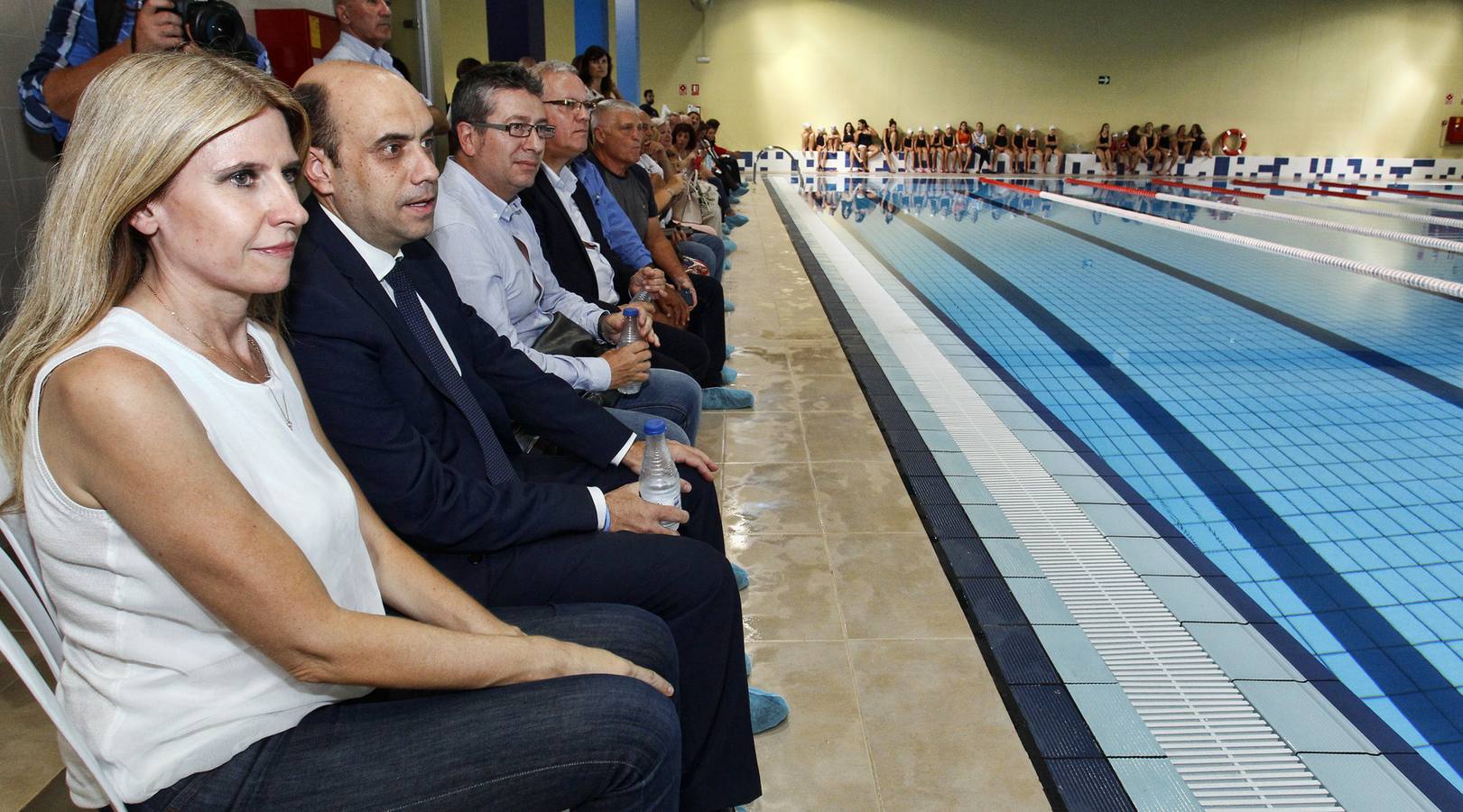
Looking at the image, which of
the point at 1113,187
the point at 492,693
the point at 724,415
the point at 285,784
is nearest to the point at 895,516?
the point at 724,415

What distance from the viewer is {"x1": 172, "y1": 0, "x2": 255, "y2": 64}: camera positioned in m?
1.94

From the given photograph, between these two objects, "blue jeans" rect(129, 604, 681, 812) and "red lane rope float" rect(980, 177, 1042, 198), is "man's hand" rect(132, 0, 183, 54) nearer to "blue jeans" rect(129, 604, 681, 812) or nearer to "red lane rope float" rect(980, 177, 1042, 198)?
"blue jeans" rect(129, 604, 681, 812)

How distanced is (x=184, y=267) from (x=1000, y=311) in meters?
5.73

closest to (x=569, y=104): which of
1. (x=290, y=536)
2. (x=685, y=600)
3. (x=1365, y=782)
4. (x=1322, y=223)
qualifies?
(x=685, y=600)

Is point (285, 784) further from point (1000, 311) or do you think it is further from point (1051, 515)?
point (1000, 311)

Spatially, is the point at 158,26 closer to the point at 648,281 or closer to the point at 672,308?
the point at 648,281

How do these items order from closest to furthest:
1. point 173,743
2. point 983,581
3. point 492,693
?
point 173,743 < point 492,693 < point 983,581

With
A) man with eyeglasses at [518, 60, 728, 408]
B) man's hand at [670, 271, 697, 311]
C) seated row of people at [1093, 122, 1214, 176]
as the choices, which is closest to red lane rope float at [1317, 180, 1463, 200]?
seated row of people at [1093, 122, 1214, 176]

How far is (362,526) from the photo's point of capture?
1315mm

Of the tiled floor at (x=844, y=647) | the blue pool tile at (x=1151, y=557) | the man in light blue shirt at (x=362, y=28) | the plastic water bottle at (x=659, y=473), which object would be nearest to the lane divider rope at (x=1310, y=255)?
the blue pool tile at (x=1151, y=557)

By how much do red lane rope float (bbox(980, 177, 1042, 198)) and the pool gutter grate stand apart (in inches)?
487

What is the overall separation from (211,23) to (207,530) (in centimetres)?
147

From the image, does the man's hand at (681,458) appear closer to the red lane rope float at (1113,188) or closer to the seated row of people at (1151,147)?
the red lane rope float at (1113,188)

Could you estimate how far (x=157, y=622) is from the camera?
1.00 metres
